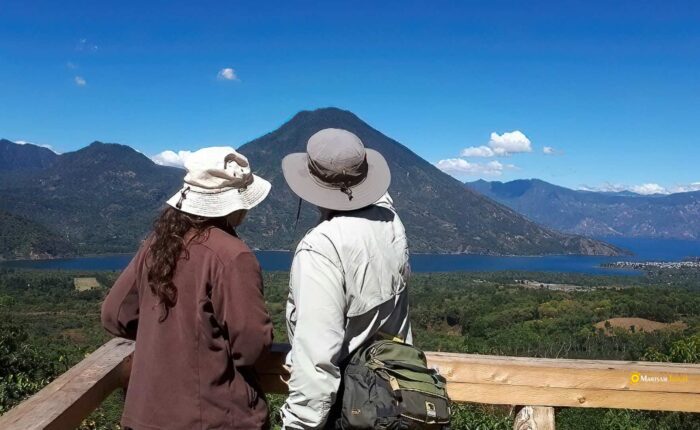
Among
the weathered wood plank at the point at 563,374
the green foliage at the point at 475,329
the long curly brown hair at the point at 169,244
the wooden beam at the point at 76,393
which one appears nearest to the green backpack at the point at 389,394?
the weathered wood plank at the point at 563,374

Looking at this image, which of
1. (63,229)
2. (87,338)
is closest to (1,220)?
(63,229)

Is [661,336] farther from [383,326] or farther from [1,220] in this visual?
[1,220]

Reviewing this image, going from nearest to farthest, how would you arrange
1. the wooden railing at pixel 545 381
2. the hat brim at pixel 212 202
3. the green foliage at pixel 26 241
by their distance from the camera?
the hat brim at pixel 212 202
the wooden railing at pixel 545 381
the green foliage at pixel 26 241

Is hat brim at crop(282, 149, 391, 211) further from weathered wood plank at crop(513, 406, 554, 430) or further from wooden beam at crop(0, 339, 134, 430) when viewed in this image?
weathered wood plank at crop(513, 406, 554, 430)

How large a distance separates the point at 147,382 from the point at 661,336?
122 ft

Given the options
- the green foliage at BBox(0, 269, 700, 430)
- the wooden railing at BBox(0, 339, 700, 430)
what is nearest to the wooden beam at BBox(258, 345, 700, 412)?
the wooden railing at BBox(0, 339, 700, 430)

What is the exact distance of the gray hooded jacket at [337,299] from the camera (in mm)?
1442

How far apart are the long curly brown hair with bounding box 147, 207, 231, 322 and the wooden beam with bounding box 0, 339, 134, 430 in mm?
325

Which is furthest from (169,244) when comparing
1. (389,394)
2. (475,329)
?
(475,329)

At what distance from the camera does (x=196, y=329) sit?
1532 millimetres

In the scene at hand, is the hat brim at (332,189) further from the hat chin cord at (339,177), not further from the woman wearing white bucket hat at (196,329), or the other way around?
the woman wearing white bucket hat at (196,329)

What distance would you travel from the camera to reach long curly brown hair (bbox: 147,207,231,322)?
154 centimetres

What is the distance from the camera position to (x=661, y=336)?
3322 cm
